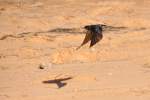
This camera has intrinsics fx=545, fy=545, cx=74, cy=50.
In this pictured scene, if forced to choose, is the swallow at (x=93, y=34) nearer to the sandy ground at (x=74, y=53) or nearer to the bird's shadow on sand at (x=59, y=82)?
the sandy ground at (x=74, y=53)

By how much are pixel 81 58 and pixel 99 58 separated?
20cm

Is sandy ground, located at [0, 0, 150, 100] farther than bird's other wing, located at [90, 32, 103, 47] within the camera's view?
No

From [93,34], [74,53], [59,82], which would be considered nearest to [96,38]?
[93,34]

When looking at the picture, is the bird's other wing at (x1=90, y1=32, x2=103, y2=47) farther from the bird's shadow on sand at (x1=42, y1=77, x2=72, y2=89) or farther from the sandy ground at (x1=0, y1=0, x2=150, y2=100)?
the bird's shadow on sand at (x1=42, y1=77, x2=72, y2=89)

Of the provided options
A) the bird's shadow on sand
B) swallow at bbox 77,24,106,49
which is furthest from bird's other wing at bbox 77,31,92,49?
the bird's shadow on sand

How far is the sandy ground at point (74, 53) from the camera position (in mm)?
5117

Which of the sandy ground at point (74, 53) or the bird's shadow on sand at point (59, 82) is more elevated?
the sandy ground at point (74, 53)

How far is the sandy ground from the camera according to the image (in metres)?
5.12

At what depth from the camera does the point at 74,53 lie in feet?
20.4

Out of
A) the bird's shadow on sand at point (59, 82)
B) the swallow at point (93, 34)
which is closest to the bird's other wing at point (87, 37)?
the swallow at point (93, 34)

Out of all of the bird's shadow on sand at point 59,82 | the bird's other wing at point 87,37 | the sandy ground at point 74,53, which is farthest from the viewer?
the bird's other wing at point 87,37

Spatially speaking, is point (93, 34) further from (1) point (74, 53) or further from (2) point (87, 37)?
(1) point (74, 53)

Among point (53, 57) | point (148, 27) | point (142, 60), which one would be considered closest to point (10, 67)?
point (53, 57)

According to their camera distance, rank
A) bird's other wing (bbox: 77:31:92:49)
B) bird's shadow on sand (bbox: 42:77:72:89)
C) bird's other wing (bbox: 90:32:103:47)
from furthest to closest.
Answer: bird's other wing (bbox: 77:31:92:49)
bird's other wing (bbox: 90:32:103:47)
bird's shadow on sand (bbox: 42:77:72:89)
